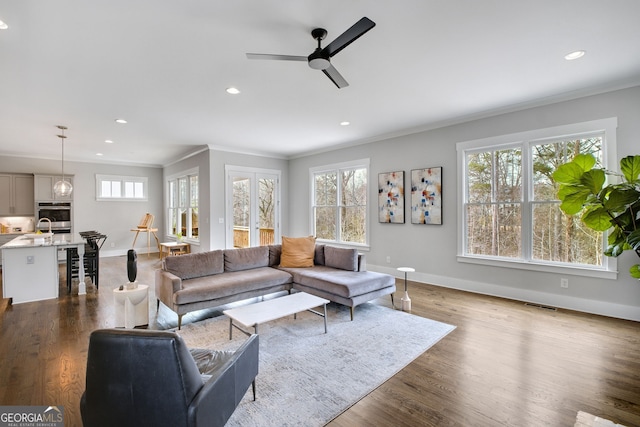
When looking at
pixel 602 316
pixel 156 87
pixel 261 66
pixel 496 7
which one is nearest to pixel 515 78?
pixel 496 7

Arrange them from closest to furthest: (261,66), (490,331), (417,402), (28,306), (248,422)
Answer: (248,422) < (417,402) < (261,66) < (490,331) < (28,306)

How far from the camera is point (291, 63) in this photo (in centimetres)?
292

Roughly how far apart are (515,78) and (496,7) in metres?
1.46

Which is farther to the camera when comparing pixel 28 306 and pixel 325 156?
pixel 325 156

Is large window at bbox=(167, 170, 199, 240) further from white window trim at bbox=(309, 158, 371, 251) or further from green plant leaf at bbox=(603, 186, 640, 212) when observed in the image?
green plant leaf at bbox=(603, 186, 640, 212)

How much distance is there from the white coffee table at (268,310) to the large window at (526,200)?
2860mm

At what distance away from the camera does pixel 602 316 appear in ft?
11.8

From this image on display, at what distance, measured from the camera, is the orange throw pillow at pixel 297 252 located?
15.2ft

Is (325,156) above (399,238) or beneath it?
above

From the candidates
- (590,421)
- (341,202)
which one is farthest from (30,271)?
(590,421)

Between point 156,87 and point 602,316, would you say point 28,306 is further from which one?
point 602,316

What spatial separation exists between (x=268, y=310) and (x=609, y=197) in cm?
335

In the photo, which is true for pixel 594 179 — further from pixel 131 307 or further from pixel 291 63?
pixel 131 307

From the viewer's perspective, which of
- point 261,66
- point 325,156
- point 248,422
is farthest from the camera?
point 325,156
